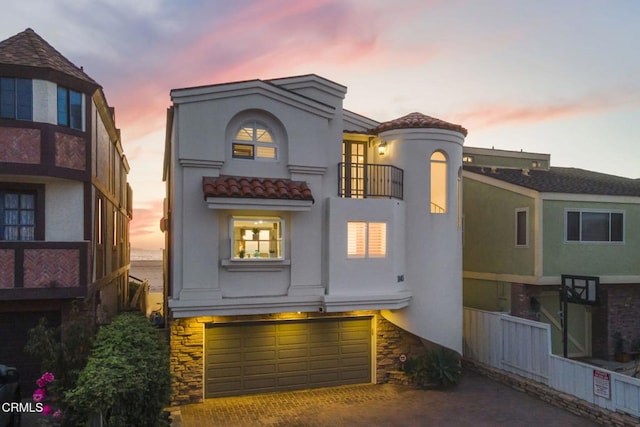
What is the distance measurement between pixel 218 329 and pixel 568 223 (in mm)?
12231

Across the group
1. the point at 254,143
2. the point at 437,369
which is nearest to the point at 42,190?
the point at 254,143

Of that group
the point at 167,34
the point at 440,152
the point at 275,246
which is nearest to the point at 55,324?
the point at 275,246

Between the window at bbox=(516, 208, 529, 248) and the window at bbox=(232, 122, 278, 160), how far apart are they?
29.8ft

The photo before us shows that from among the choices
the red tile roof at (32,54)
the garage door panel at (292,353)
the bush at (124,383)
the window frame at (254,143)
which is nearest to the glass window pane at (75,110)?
the red tile roof at (32,54)

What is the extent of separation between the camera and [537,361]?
43.1 ft

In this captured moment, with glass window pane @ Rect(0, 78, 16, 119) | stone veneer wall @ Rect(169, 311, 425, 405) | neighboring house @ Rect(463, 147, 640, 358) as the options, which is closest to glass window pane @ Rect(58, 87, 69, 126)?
glass window pane @ Rect(0, 78, 16, 119)

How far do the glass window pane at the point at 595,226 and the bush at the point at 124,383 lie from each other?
14.5 meters

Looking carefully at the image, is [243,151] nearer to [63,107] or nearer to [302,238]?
[302,238]

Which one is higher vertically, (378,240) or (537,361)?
(378,240)

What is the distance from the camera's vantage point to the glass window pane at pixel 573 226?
16.2m

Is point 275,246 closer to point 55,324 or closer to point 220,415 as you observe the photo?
point 220,415

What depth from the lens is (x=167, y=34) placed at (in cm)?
1481

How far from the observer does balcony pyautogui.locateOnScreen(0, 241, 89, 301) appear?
10477 mm

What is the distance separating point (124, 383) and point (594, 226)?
52.5 ft
